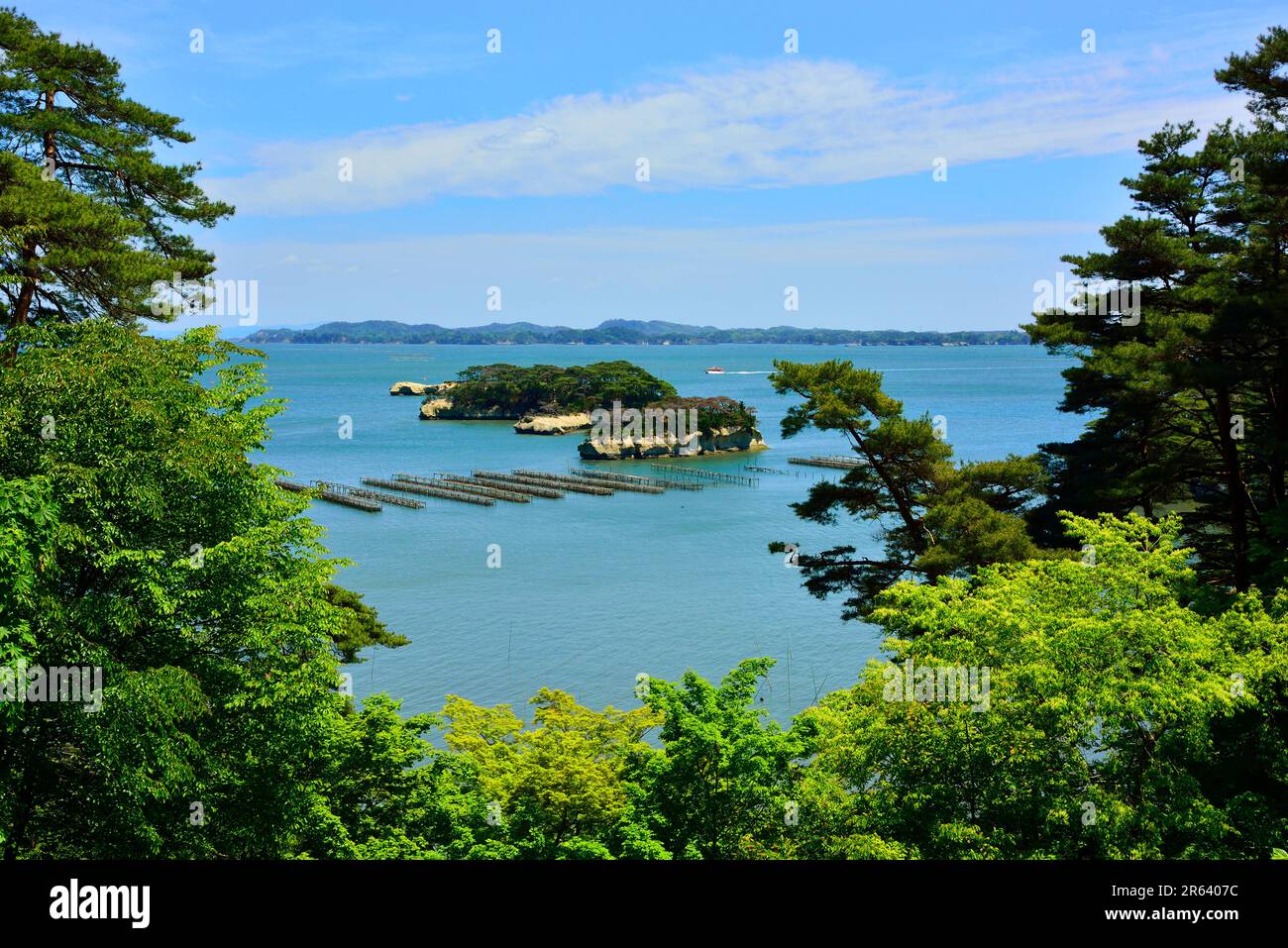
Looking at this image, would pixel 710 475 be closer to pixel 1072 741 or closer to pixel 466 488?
pixel 466 488

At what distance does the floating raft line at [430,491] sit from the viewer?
2862 inches

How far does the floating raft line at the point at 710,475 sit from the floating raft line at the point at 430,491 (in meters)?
22.0

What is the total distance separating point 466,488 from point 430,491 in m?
2.78

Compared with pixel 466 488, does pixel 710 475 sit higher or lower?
higher

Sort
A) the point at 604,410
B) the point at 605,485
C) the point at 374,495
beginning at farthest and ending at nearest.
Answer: the point at 604,410 → the point at 605,485 → the point at 374,495

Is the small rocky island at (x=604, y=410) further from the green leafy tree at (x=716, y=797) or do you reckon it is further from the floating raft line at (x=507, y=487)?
the green leafy tree at (x=716, y=797)

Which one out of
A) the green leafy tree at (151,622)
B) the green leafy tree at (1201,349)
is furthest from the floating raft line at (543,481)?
the green leafy tree at (151,622)

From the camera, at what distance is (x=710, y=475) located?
87688 mm

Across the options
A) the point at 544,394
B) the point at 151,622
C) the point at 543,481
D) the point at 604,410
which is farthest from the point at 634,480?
the point at 151,622

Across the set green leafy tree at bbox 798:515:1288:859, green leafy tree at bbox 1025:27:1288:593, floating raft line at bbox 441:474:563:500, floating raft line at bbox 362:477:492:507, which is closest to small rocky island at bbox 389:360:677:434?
floating raft line at bbox 441:474:563:500

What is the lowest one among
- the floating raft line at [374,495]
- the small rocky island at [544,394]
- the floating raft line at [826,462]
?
the floating raft line at [374,495]

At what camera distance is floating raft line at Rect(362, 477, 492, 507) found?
72.7 metres

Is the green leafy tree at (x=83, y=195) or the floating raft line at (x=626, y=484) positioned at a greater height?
the green leafy tree at (x=83, y=195)
